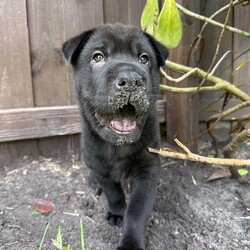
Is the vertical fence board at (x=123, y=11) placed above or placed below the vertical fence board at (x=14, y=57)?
above

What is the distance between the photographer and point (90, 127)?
224 centimetres

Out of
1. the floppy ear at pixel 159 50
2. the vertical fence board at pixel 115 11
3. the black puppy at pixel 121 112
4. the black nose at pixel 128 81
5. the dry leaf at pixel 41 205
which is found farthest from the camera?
the vertical fence board at pixel 115 11

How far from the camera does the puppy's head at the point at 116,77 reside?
1741mm

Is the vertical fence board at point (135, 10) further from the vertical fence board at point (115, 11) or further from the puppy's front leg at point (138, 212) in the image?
the puppy's front leg at point (138, 212)

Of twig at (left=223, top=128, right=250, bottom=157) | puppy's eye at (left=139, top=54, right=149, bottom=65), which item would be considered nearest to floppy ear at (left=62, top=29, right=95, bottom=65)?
puppy's eye at (left=139, top=54, right=149, bottom=65)

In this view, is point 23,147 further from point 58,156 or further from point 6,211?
point 6,211

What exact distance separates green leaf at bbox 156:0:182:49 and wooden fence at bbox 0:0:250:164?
0.75 m

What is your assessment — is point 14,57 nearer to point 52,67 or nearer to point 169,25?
point 52,67

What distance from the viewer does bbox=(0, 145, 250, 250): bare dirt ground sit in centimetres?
198

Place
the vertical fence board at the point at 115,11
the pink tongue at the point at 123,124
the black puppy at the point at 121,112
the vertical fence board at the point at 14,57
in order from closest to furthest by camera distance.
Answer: the black puppy at the point at 121,112 < the pink tongue at the point at 123,124 < the vertical fence board at the point at 14,57 < the vertical fence board at the point at 115,11

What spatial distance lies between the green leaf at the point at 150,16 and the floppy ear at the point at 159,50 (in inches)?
3.1

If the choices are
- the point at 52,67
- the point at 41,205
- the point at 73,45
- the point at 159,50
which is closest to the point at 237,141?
the point at 159,50

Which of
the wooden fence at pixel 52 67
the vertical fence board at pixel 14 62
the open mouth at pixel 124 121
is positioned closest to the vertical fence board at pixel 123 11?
the wooden fence at pixel 52 67

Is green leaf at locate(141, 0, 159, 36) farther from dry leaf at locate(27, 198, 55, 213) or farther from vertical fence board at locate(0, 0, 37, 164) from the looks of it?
dry leaf at locate(27, 198, 55, 213)
